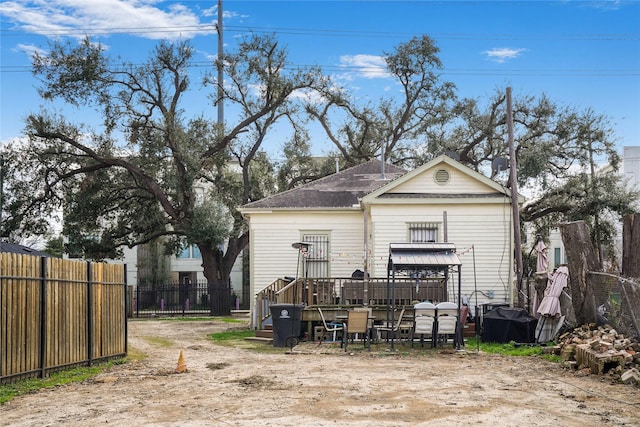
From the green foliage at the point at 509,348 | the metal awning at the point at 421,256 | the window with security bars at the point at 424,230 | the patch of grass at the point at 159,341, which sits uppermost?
the window with security bars at the point at 424,230

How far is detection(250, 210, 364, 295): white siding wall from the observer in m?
25.9

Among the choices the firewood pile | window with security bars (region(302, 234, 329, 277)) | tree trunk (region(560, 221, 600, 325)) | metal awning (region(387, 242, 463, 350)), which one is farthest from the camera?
window with security bars (region(302, 234, 329, 277))

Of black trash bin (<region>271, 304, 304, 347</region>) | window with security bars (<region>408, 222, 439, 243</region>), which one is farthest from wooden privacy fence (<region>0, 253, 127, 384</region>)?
window with security bars (<region>408, 222, 439, 243</region>)

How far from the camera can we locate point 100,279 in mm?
14711

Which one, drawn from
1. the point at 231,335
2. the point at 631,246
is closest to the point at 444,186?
the point at 231,335

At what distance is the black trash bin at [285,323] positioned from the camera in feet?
62.5

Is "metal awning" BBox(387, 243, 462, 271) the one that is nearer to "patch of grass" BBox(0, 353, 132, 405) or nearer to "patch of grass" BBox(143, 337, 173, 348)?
"patch of grass" BBox(143, 337, 173, 348)

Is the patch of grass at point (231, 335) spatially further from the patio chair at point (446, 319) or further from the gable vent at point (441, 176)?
the gable vent at point (441, 176)

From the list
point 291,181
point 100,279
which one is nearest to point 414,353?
point 100,279

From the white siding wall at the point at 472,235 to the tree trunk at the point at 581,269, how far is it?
20.4 ft

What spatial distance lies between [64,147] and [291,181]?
10578mm

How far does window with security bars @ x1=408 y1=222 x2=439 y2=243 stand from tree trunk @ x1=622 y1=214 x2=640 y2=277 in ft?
27.9

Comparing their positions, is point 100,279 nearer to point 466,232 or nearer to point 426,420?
point 426,420

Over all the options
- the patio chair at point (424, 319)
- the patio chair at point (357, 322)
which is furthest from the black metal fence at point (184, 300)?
the patio chair at point (424, 319)
